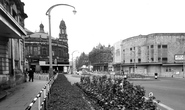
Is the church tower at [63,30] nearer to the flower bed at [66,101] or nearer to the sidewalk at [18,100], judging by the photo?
the sidewalk at [18,100]

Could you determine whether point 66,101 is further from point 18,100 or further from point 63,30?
point 63,30

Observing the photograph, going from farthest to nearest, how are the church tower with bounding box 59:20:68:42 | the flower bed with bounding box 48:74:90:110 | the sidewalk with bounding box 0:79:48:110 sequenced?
1. the church tower with bounding box 59:20:68:42
2. the sidewalk with bounding box 0:79:48:110
3. the flower bed with bounding box 48:74:90:110

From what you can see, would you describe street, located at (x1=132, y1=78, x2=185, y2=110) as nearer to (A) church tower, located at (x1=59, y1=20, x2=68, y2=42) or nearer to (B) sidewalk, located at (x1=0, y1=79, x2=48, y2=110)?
(B) sidewalk, located at (x1=0, y1=79, x2=48, y2=110)

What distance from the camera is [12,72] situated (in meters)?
14.4

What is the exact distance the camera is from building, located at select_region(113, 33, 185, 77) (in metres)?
43.2

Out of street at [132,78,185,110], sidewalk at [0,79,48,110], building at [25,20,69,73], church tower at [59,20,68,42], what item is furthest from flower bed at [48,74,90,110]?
church tower at [59,20,68,42]

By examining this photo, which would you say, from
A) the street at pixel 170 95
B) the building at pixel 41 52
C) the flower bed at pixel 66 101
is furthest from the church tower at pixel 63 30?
the flower bed at pixel 66 101

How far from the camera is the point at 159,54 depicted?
45938 millimetres

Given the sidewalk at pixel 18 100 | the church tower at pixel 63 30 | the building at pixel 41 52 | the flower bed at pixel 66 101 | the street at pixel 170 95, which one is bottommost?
the street at pixel 170 95

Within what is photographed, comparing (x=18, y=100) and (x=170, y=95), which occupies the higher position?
(x=18, y=100)

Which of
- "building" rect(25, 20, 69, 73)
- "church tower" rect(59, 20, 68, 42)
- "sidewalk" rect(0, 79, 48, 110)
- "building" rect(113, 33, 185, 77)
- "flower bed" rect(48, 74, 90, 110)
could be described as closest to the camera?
"flower bed" rect(48, 74, 90, 110)

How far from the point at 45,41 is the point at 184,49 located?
167ft

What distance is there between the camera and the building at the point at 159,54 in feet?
142

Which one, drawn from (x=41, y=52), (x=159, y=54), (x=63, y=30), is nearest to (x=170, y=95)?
(x=159, y=54)
